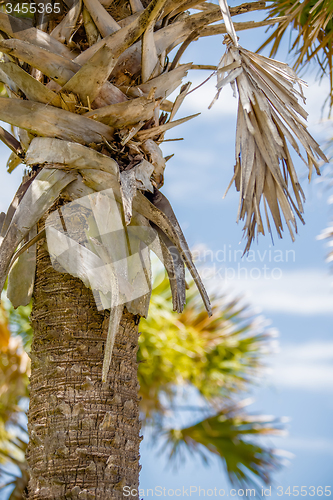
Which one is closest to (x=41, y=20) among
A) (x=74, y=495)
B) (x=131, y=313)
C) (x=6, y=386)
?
(x=131, y=313)

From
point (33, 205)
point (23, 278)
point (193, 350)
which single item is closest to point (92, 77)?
point (33, 205)

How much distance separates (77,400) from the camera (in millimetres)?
1184

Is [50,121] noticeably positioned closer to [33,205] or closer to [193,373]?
[33,205]

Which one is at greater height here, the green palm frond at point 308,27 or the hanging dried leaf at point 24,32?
the green palm frond at point 308,27

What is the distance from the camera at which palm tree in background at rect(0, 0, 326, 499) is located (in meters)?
1.17

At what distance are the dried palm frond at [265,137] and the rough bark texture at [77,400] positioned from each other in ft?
2.10

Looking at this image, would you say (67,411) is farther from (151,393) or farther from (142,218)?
(151,393)

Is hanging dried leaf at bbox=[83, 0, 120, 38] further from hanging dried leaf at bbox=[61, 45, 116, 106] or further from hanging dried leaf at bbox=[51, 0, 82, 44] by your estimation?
hanging dried leaf at bbox=[61, 45, 116, 106]

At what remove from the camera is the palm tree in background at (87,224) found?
117cm

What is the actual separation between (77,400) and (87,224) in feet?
1.59

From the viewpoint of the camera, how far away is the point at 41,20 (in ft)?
4.76

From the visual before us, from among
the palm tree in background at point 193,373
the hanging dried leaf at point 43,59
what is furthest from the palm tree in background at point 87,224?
the palm tree in background at point 193,373

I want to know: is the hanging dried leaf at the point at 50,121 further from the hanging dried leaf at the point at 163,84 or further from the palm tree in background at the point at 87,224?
the hanging dried leaf at the point at 163,84

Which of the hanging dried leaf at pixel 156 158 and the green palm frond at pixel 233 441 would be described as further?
the green palm frond at pixel 233 441
